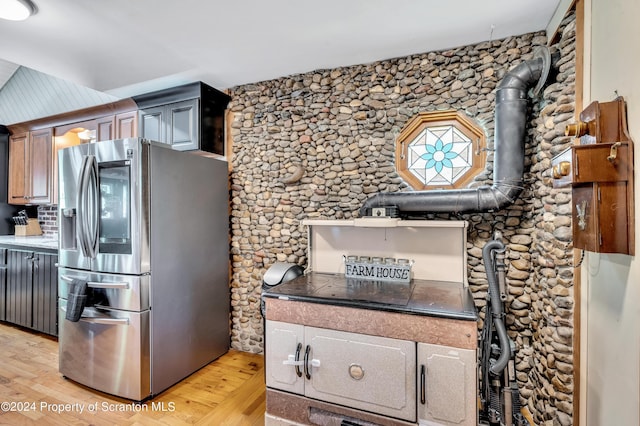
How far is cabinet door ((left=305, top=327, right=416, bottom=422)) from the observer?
164cm

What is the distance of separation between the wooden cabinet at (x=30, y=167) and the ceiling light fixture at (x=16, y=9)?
8.14 feet

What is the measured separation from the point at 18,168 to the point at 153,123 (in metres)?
2.66

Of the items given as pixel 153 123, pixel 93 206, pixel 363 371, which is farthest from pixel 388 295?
pixel 153 123

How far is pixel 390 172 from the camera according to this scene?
251cm

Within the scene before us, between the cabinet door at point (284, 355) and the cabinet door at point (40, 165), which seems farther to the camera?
the cabinet door at point (40, 165)

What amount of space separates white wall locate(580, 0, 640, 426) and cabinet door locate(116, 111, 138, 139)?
3663 mm

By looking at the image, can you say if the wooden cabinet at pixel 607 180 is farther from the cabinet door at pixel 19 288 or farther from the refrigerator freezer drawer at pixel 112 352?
the cabinet door at pixel 19 288

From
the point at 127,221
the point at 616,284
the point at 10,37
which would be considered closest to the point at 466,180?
the point at 616,284

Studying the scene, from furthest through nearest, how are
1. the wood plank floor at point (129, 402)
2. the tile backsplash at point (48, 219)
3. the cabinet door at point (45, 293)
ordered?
the tile backsplash at point (48, 219)
the cabinet door at point (45, 293)
the wood plank floor at point (129, 402)

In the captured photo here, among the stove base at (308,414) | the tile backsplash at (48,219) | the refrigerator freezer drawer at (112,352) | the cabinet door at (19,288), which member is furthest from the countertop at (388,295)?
the tile backsplash at (48,219)

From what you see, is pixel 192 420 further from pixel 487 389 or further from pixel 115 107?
pixel 115 107

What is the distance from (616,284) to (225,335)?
2924mm

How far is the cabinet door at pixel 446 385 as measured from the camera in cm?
153

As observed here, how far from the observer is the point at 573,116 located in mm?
1647
